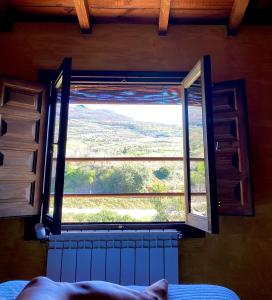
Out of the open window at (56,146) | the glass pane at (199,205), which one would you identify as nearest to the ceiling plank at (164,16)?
the open window at (56,146)

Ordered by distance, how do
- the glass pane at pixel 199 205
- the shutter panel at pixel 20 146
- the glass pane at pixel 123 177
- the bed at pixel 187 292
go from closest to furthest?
the bed at pixel 187 292 → the glass pane at pixel 199 205 → the shutter panel at pixel 20 146 → the glass pane at pixel 123 177

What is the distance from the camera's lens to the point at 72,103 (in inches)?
97.3

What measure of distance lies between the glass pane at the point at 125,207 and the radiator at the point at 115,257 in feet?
1.64

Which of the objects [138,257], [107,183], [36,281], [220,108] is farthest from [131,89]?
[36,281]

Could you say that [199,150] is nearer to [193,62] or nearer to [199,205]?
[199,205]

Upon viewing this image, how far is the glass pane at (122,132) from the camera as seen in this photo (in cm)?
269

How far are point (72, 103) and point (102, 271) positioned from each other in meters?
1.46

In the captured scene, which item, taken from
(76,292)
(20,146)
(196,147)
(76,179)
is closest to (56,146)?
(20,146)

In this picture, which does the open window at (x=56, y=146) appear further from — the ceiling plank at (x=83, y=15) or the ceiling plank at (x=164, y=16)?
the ceiling plank at (x=164, y=16)

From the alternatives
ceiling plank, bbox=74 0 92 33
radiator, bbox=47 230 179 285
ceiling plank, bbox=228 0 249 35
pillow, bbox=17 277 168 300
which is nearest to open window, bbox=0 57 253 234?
radiator, bbox=47 230 179 285

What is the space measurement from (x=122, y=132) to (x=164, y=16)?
1.17 m

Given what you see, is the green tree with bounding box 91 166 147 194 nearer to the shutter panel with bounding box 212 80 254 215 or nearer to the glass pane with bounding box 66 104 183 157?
the glass pane with bounding box 66 104 183 157

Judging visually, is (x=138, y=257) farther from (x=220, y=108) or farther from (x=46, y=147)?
(x=220, y=108)

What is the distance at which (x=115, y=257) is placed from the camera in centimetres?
196
